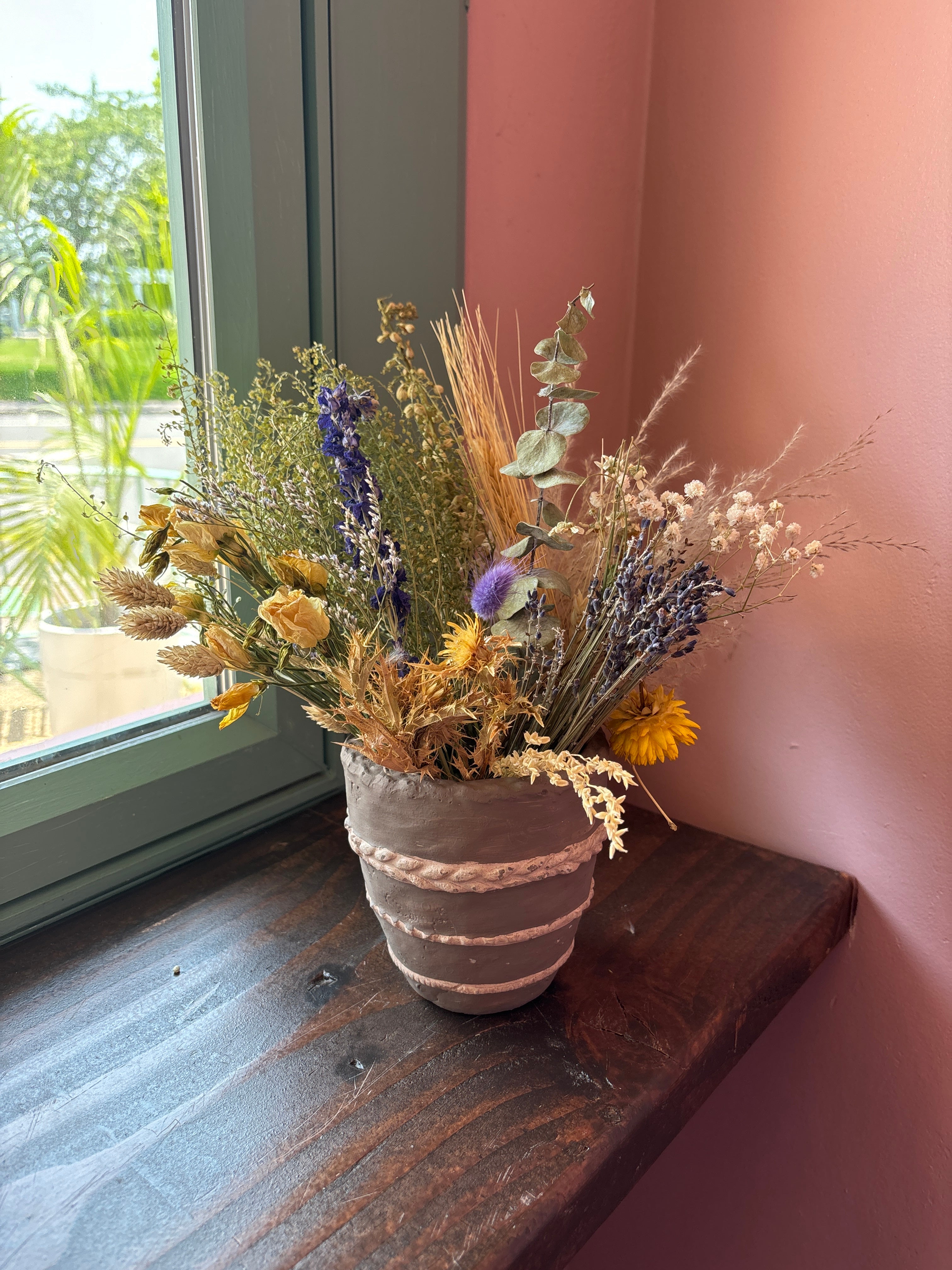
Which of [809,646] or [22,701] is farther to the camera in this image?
[809,646]

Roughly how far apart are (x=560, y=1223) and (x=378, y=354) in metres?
0.73

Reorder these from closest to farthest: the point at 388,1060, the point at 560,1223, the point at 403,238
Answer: the point at 560,1223 < the point at 388,1060 < the point at 403,238

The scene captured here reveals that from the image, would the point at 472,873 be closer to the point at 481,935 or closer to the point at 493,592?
the point at 481,935

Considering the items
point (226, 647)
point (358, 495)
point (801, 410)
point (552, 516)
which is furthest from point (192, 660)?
point (801, 410)

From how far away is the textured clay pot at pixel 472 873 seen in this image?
20.9 inches

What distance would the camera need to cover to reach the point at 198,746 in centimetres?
82

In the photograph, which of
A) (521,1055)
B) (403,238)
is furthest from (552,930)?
(403,238)

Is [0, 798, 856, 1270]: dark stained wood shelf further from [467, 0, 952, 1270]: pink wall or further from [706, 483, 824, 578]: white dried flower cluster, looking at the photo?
[706, 483, 824, 578]: white dried flower cluster

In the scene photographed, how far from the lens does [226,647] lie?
1.69 ft

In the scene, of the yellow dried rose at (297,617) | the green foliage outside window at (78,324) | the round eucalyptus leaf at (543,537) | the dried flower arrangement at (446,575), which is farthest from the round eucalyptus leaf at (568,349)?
the green foliage outside window at (78,324)

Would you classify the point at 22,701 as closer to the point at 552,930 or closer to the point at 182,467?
the point at 182,467

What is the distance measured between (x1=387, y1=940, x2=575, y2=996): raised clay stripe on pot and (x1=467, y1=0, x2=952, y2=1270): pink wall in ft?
1.45

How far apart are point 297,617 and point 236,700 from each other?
2.9 inches

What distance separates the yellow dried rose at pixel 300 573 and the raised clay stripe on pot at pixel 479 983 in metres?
0.28
